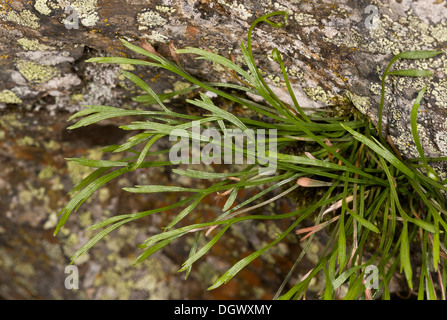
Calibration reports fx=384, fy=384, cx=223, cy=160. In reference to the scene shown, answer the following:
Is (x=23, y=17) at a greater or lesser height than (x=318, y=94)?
greater

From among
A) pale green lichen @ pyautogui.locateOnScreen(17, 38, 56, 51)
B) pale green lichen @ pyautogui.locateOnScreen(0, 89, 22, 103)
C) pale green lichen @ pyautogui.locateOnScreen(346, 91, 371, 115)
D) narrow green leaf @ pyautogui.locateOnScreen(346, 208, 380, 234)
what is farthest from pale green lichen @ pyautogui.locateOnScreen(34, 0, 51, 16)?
narrow green leaf @ pyautogui.locateOnScreen(346, 208, 380, 234)

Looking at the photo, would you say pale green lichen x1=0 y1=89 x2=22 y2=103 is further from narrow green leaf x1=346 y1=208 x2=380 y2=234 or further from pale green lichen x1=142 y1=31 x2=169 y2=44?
narrow green leaf x1=346 y1=208 x2=380 y2=234

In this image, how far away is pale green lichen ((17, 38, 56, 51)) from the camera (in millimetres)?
1470

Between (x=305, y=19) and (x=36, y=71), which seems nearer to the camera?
(x=305, y=19)

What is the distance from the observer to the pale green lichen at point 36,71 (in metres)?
1.61

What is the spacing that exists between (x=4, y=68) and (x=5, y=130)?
41 centimetres

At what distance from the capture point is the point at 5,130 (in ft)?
6.22

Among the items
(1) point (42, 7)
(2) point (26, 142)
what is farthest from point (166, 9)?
(2) point (26, 142)

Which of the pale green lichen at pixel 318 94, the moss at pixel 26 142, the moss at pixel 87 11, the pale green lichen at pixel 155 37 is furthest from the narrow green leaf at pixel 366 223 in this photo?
the moss at pixel 26 142

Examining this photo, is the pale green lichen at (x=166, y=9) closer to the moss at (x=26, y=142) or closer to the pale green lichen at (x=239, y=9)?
the pale green lichen at (x=239, y=9)

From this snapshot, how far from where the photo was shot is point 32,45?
1.50m

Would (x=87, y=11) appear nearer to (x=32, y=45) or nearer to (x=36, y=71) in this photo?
(x=32, y=45)

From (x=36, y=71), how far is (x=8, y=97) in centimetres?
23

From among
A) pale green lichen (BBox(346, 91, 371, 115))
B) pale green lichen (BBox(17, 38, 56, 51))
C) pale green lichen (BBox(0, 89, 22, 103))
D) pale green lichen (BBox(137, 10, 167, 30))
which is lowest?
pale green lichen (BBox(346, 91, 371, 115))
